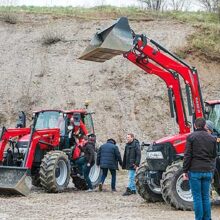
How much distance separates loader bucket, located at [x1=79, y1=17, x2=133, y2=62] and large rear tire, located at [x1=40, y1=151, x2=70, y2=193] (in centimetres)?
383

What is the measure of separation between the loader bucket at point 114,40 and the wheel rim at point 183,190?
3289mm

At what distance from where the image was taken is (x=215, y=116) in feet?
45.8

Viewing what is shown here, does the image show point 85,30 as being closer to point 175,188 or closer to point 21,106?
point 21,106

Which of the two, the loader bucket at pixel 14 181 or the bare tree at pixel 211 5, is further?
the bare tree at pixel 211 5

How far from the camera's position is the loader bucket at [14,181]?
1505 centimetres

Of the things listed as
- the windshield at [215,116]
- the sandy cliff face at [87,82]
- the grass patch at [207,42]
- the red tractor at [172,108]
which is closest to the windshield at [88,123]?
the red tractor at [172,108]

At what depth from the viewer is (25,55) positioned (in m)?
34.5

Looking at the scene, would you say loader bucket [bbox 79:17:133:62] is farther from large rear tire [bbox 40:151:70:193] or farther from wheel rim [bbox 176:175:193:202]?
large rear tire [bbox 40:151:70:193]

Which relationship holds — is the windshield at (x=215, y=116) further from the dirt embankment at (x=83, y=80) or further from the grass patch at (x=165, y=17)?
the grass patch at (x=165, y=17)

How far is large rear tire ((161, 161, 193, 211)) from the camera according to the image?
12.5 metres

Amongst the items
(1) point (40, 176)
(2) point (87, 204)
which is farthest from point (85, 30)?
(2) point (87, 204)

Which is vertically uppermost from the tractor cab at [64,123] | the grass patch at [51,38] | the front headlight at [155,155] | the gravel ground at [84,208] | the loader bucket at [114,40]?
the grass patch at [51,38]

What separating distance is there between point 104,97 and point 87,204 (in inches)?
683

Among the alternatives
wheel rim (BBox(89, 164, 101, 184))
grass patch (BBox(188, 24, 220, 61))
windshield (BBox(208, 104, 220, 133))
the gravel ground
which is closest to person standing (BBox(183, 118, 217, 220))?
the gravel ground
